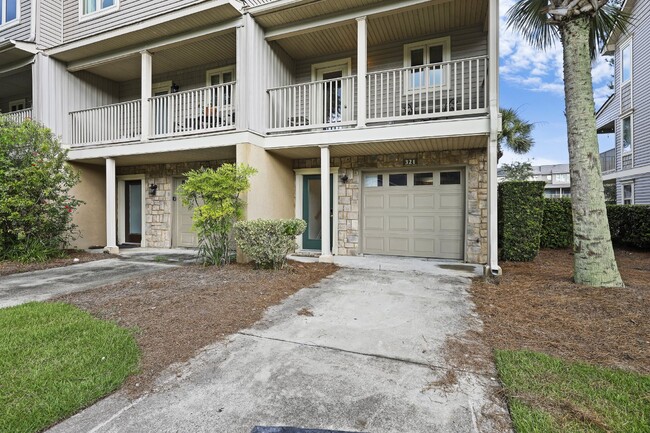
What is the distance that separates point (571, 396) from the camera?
7.22ft

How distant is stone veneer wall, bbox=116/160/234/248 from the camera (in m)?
9.80

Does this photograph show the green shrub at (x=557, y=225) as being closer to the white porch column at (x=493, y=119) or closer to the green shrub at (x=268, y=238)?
the white porch column at (x=493, y=119)

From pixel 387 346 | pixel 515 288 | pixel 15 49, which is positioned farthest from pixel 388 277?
pixel 15 49

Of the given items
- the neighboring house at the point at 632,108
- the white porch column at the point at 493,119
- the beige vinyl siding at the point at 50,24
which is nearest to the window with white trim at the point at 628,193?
the neighboring house at the point at 632,108

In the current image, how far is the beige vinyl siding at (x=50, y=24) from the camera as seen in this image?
9.20m

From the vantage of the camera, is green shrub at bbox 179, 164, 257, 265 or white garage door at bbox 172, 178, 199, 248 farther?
white garage door at bbox 172, 178, 199, 248

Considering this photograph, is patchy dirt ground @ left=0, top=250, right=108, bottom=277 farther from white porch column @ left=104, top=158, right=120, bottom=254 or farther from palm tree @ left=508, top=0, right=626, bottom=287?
palm tree @ left=508, top=0, right=626, bottom=287

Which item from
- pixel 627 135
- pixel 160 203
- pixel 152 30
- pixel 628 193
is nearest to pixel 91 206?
pixel 160 203

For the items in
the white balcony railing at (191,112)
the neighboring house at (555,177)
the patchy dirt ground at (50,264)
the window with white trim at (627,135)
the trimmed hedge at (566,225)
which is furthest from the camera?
the neighboring house at (555,177)

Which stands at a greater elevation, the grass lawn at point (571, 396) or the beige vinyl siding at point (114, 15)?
the beige vinyl siding at point (114, 15)

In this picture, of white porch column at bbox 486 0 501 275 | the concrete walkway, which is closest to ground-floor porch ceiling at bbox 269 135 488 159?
white porch column at bbox 486 0 501 275

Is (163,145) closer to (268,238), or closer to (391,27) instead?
(268,238)

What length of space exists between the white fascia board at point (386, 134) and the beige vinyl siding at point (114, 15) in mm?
4221

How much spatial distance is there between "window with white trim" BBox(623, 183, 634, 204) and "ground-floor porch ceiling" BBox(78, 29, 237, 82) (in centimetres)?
1698
